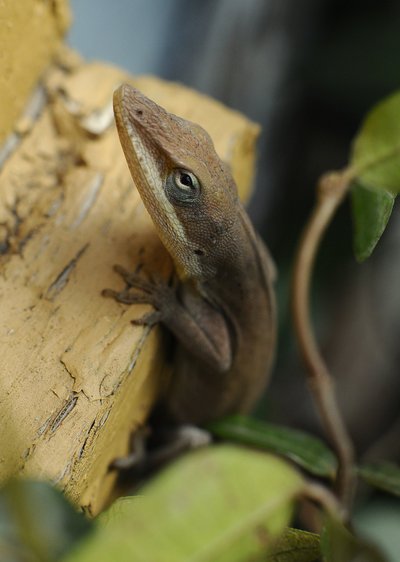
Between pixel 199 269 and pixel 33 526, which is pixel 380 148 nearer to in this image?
pixel 199 269

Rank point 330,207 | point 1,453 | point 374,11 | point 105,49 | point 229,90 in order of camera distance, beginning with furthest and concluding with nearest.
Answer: point 229,90, point 374,11, point 105,49, point 330,207, point 1,453

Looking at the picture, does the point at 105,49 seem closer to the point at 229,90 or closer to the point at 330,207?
the point at 229,90

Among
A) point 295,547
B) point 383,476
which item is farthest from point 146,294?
point 383,476

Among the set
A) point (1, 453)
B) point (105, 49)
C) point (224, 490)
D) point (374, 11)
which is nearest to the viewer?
point (224, 490)

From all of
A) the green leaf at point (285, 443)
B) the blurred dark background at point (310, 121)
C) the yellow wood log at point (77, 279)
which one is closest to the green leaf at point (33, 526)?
the yellow wood log at point (77, 279)

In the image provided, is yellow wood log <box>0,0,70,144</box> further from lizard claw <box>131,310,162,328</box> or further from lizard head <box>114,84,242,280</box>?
lizard claw <box>131,310,162,328</box>

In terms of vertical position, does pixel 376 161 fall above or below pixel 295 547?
above

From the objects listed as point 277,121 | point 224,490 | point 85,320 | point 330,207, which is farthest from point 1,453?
point 277,121

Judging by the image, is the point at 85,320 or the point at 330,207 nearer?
the point at 85,320

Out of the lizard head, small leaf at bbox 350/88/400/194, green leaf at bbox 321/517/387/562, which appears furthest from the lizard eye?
green leaf at bbox 321/517/387/562
